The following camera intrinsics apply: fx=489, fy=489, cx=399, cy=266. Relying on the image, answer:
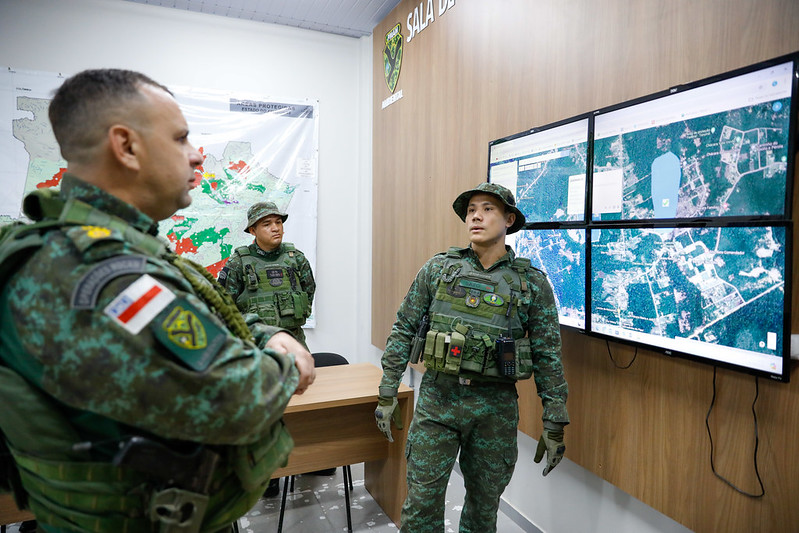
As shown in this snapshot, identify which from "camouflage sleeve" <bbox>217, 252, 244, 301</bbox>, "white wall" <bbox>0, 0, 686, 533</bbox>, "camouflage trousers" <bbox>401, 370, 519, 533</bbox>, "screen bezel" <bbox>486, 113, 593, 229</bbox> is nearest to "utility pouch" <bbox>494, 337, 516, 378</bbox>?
"camouflage trousers" <bbox>401, 370, 519, 533</bbox>

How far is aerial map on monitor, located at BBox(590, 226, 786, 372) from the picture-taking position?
1.36 meters

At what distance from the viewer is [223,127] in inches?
159

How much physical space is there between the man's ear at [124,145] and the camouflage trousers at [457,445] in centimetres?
140

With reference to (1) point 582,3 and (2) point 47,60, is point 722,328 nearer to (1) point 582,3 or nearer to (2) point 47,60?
(1) point 582,3

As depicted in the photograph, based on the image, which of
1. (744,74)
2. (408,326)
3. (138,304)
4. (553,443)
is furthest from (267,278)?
(744,74)

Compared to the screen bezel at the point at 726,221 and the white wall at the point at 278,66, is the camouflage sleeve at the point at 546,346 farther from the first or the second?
the white wall at the point at 278,66

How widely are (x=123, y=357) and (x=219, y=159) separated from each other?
3638mm

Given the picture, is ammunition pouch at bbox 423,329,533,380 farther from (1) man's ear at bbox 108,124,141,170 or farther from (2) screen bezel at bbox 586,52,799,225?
(1) man's ear at bbox 108,124,141,170

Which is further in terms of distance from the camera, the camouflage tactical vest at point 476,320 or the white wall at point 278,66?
the white wall at point 278,66

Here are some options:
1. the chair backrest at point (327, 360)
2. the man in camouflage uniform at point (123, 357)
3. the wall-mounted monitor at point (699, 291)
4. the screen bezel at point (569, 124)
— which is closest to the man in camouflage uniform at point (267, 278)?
the chair backrest at point (327, 360)

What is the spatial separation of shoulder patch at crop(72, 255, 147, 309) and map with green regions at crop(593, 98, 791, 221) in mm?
1550

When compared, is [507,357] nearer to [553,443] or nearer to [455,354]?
[455,354]

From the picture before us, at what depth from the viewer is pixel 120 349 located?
72 cm

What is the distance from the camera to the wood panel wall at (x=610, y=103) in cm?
142
